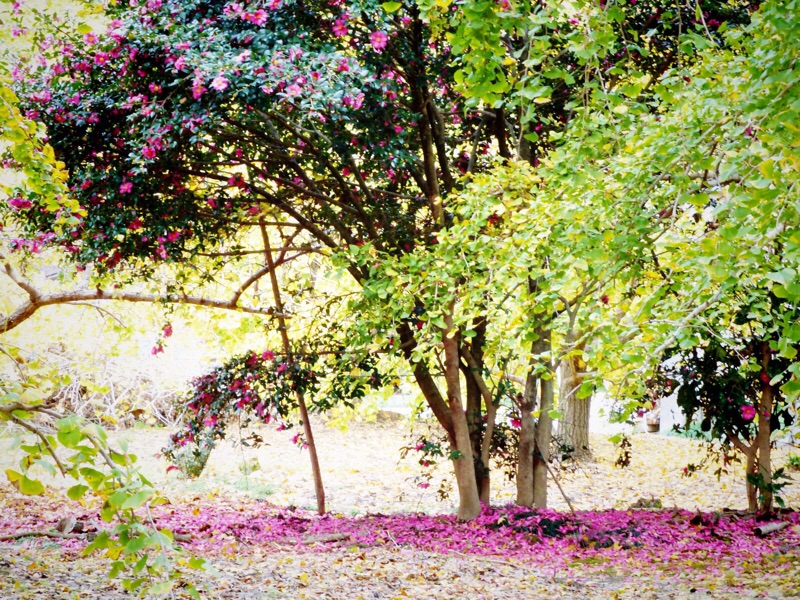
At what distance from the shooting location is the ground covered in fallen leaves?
4.54 m

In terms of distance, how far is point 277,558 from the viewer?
218 inches

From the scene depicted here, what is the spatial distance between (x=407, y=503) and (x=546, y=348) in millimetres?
4118

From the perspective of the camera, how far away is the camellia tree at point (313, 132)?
452 centimetres

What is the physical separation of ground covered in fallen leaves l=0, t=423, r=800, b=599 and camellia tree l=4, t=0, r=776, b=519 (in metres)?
0.99

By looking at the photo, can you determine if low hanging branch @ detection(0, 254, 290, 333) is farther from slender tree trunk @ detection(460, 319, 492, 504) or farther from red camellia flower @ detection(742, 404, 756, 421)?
red camellia flower @ detection(742, 404, 756, 421)

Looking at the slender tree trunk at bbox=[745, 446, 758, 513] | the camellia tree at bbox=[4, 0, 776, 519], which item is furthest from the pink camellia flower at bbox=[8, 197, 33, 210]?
the slender tree trunk at bbox=[745, 446, 758, 513]

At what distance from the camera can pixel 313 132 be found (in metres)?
5.38

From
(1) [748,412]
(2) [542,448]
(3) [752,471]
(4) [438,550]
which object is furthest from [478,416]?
(3) [752,471]

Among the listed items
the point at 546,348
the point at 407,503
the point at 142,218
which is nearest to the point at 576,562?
the point at 546,348

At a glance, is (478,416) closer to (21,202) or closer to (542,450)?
(542,450)

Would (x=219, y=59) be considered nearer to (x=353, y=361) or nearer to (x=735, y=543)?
(x=353, y=361)

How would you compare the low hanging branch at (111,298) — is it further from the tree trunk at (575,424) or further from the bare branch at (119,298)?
the tree trunk at (575,424)

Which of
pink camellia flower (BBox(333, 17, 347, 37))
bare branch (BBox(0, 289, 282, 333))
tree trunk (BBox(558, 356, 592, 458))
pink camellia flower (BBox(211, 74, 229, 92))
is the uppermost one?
pink camellia flower (BBox(333, 17, 347, 37))

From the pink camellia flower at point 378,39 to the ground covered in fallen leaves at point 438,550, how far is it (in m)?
3.53
